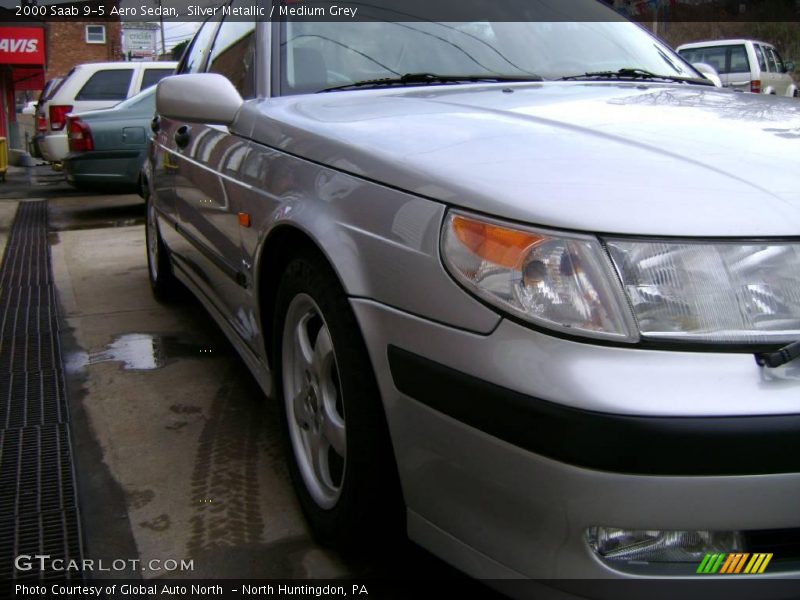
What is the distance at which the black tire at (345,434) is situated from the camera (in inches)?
74.9

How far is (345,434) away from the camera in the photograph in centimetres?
199

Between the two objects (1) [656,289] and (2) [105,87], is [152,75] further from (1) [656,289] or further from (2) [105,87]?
(1) [656,289]

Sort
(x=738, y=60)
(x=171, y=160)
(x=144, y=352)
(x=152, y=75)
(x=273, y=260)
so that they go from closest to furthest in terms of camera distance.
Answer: (x=273, y=260) → (x=171, y=160) → (x=144, y=352) → (x=152, y=75) → (x=738, y=60)

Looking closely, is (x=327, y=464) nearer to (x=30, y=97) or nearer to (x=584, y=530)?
(x=584, y=530)

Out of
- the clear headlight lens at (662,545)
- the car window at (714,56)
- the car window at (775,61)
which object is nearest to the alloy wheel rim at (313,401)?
the clear headlight lens at (662,545)

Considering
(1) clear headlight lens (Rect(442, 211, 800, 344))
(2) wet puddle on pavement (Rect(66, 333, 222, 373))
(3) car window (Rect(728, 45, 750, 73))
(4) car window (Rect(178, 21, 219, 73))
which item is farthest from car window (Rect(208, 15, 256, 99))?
(3) car window (Rect(728, 45, 750, 73))

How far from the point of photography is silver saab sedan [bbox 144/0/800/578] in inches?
56.1

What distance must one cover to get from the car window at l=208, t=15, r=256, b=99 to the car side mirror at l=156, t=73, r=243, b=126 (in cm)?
16

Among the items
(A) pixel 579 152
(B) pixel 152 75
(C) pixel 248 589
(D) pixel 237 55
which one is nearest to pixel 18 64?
(B) pixel 152 75

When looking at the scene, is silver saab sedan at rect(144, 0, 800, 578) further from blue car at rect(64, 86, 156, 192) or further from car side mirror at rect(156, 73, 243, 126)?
blue car at rect(64, 86, 156, 192)

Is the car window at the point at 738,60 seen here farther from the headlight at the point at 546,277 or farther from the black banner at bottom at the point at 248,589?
the headlight at the point at 546,277

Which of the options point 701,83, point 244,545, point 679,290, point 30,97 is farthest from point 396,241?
point 30,97

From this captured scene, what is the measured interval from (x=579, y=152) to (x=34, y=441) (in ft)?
7.59

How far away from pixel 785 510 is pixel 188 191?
9.23 feet
